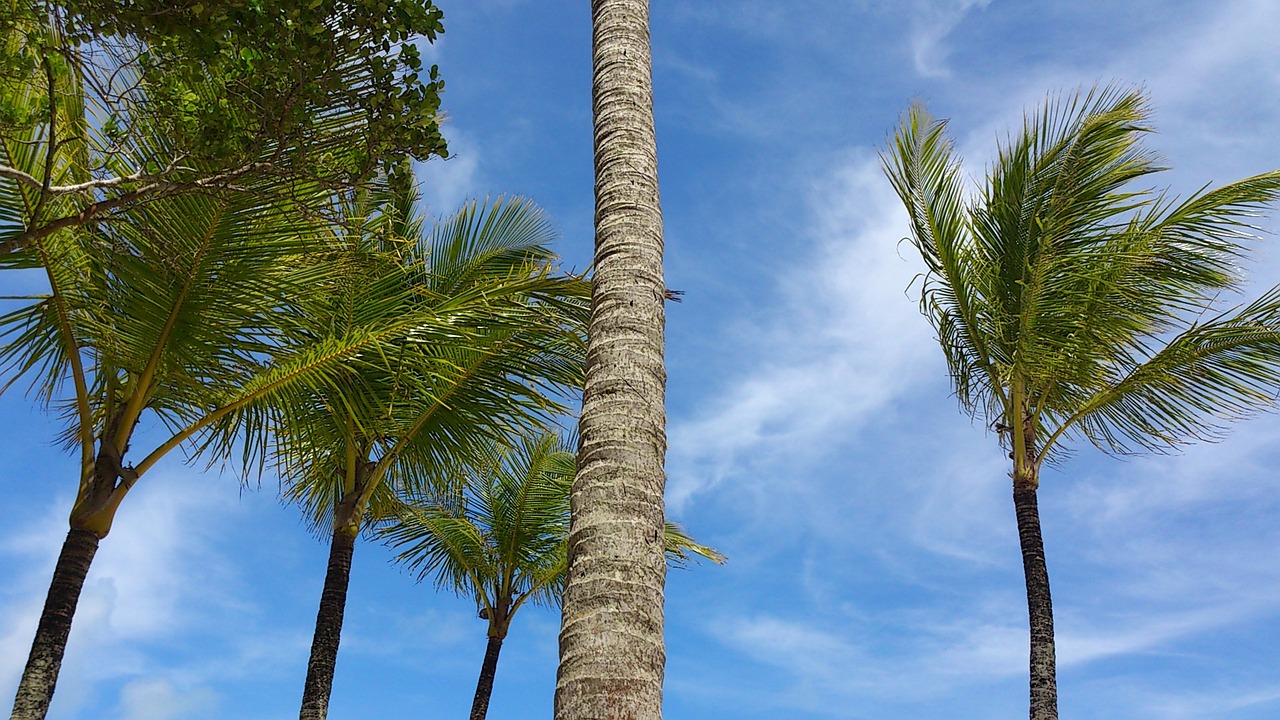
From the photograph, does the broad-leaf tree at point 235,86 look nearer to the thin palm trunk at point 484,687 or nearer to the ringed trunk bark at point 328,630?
the ringed trunk bark at point 328,630

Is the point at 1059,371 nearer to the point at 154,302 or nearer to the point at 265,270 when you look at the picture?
the point at 265,270

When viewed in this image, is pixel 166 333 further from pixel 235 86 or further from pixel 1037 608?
pixel 1037 608

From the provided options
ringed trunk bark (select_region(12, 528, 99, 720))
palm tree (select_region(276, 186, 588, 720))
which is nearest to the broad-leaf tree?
palm tree (select_region(276, 186, 588, 720))

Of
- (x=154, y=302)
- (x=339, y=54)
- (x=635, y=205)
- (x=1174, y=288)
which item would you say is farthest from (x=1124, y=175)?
(x=154, y=302)

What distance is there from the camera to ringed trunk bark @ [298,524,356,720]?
9.55m

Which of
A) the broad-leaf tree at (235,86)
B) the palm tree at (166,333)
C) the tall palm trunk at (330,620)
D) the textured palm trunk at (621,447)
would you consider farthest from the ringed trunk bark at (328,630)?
the textured palm trunk at (621,447)

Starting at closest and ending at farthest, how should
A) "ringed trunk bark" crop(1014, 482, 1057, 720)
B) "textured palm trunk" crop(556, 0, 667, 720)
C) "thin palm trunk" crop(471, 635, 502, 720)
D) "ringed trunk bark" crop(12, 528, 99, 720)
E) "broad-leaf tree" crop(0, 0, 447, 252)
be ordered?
"textured palm trunk" crop(556, 0, 667, 720), "broad-leaf tree" crop(0, 0, 447, 252), "ringed trunk bark" crop(12, 528, 99, 720), "ringed trunk bark" crop(1014, 482, 1057, 720), "thin palm trunk" crop(471, 635, 502, 720)

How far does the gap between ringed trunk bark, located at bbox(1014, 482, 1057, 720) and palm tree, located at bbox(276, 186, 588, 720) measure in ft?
15.9

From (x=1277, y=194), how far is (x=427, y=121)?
28.4ft

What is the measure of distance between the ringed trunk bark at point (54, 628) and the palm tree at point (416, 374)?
165cm

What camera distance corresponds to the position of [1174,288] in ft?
32.3

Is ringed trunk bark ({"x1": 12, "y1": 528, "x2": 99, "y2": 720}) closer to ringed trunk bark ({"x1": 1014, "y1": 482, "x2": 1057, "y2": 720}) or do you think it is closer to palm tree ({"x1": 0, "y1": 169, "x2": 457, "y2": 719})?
palm tree ({"x1": 0, "y1": 169, "x2": 457, "y2": 719})

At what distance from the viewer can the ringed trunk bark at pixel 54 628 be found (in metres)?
6.59

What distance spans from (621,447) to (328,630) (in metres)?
7.20
